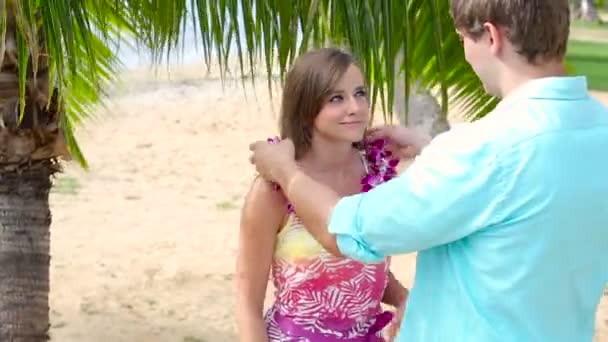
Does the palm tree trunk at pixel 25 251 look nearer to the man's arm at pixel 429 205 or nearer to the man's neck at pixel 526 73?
the man's arm at pixel 429 205

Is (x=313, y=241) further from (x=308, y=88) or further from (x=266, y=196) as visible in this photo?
(x=308, y=88)

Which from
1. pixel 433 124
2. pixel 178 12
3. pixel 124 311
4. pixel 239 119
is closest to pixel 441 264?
pixel 178 12

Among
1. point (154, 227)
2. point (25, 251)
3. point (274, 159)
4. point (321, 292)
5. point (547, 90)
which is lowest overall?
point (154, 227)

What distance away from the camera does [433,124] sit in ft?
19.4

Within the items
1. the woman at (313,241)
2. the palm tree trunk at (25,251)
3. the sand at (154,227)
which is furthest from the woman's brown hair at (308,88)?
the palm tree trunk at (25,251)

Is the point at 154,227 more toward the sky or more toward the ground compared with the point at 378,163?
more toward the ground

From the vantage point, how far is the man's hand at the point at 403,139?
2.49 metres

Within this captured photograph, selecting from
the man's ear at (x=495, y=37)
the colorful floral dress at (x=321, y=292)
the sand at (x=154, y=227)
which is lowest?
the sand at (x=154, y=227)

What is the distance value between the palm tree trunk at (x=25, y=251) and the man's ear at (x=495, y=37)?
99.9 inches

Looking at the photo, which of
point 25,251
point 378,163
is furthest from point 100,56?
point 378,163

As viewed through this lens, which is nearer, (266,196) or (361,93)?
(266,196)

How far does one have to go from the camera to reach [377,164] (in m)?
2.51

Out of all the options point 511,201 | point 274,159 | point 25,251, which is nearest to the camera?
point 511,201

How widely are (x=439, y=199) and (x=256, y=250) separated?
795 millimetres
